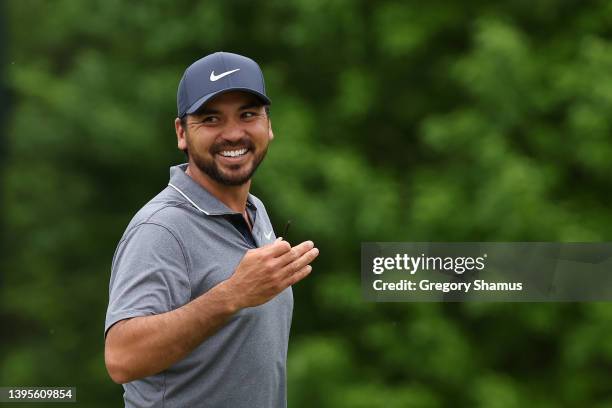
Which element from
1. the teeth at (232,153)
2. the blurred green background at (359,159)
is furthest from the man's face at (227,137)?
the blurred green background at (359,159)

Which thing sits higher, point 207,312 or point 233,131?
point 233,131

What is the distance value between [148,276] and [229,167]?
0.34 metres

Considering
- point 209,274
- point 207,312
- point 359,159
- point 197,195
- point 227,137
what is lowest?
point 207,312

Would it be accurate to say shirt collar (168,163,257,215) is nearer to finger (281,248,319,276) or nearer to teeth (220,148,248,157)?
teeth (220,148,248,157)

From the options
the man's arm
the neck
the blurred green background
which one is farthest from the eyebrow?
the blurred green background

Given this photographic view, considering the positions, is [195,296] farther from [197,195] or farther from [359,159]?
[359,159]

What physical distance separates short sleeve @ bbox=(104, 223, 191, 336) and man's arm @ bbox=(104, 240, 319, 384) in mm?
30

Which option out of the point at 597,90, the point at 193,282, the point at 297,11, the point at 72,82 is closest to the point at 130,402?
the point at 193,282

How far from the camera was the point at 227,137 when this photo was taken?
2070 mm

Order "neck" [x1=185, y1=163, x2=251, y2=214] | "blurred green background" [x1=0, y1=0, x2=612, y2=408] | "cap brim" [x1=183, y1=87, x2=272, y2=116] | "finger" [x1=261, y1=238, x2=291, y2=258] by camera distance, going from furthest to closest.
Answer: "blurred green background" [x1=0, y1=0, x2=612, y2=408], "neck" [x1=185, y1=163, x2=251, y2=214], "cap brim" [x1=183, y1=87, x2=272, y2=116], "finger" [x1=261, y1=238, x2=291, y2=258]

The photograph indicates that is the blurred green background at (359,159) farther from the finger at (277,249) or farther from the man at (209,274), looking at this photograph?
the finger at (277,249)

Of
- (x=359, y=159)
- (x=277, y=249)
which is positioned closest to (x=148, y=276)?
(x=277, y=249)

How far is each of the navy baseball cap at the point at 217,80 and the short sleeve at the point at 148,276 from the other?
28cm

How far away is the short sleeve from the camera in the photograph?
1.83 m
